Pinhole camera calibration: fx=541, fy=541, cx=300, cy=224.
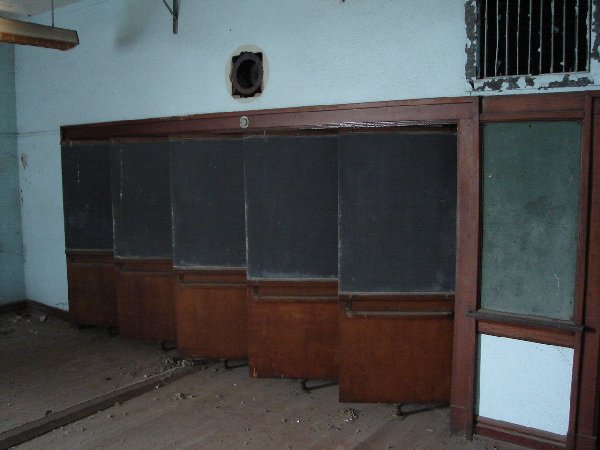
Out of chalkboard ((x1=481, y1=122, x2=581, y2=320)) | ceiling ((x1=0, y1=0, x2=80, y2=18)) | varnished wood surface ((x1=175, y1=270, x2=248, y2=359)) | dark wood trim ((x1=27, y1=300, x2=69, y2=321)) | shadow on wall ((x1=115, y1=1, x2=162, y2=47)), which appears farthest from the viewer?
dark wood trim ((x1=27, y1=300, x2=69, y2=321))

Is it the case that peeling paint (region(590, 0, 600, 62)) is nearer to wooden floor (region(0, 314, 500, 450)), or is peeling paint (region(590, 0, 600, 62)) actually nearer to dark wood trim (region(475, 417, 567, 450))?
dark wood trim (region(475, 417, 567, 450))

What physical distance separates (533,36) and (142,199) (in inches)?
123

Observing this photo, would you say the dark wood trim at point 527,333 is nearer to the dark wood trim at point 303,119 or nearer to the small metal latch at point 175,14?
the dark wood trim at point 303,119

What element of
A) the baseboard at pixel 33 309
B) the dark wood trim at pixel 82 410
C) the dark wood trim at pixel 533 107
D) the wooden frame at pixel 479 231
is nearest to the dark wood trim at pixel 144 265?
the dark wood trim at pixel 82 410

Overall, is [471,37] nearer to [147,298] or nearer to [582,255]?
[582,255]

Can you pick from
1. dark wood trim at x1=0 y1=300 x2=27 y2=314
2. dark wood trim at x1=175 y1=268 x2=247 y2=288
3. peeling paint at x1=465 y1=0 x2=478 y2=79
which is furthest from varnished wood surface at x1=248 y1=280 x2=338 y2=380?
dark wood trim at x1=0 y1=300 x2=27 y2=314

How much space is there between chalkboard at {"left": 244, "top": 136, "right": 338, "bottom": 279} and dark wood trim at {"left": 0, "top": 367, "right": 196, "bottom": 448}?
1.08 metres

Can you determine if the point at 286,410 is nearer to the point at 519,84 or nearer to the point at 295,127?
the point at 295,127

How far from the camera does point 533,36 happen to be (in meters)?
2.84

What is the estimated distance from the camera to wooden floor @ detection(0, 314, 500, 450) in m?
3.15

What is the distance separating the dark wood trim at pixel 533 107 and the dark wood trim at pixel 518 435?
1694 millimetres

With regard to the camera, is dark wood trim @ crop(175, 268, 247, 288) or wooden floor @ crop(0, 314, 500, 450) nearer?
wooden floor @ crop(0, 314, 500, 450)

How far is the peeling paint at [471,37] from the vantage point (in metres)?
2.93

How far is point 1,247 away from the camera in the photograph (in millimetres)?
5582
